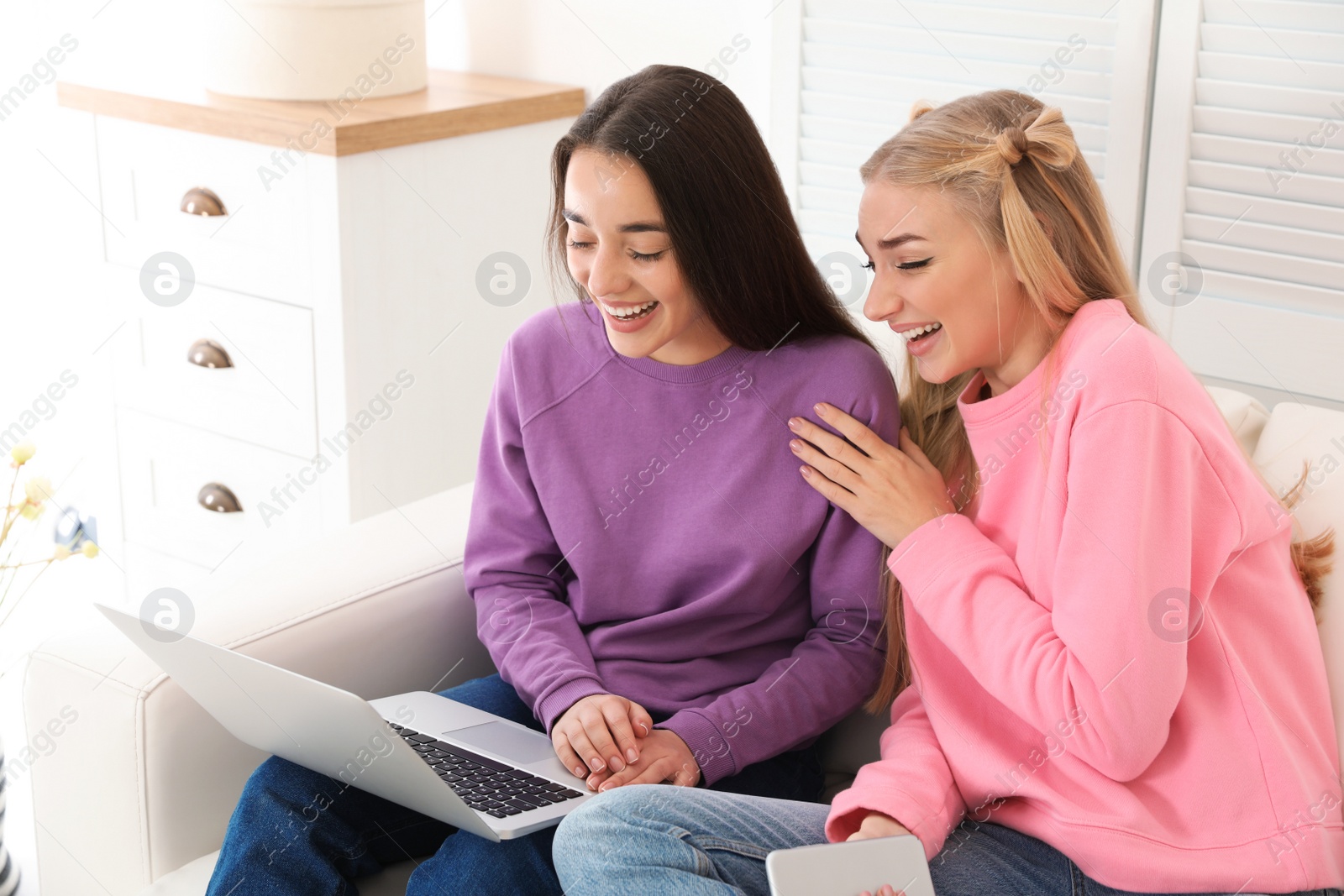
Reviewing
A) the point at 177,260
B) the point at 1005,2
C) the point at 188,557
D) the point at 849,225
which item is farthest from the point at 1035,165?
the point at 188,557

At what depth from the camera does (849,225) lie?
1.83m

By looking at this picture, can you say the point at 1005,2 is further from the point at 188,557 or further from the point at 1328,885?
the point at 188,557

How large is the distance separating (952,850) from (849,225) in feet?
3.28

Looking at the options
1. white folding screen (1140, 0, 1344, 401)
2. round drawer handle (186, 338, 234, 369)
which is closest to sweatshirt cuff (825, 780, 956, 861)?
white folding screen (1140, 0, 1344, 401)

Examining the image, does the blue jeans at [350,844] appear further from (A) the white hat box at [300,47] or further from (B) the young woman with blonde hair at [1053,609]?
(A) the white hat box at [300,47]

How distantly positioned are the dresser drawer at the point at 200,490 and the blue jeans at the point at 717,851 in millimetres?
1130

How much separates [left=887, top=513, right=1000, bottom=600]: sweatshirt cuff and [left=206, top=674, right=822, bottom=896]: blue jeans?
26 cm

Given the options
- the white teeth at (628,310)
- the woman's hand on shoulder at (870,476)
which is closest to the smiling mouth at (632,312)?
the white teeth at (628,310)

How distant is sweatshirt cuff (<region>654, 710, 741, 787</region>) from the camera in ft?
3.79

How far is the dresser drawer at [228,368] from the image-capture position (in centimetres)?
198

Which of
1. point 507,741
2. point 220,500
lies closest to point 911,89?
point 507,741

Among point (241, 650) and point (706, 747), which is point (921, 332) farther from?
point (241, 650)

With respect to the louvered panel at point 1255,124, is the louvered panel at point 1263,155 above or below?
below

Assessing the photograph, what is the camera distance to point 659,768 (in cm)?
112
